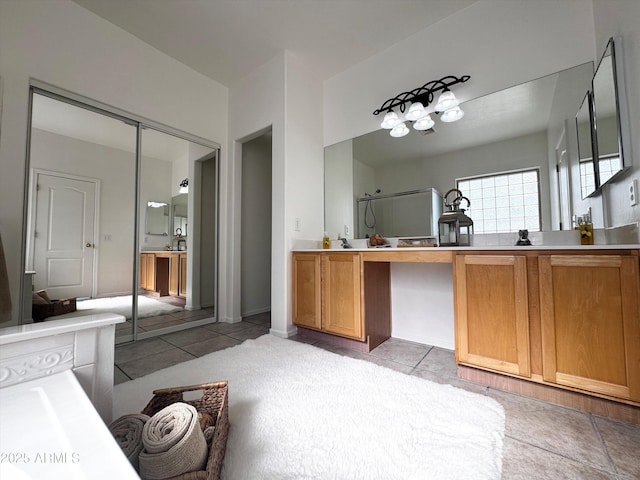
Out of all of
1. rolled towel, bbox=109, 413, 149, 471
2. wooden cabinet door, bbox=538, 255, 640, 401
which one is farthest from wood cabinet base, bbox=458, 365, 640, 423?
rolled towel, bbox=109, 413, 149, 471

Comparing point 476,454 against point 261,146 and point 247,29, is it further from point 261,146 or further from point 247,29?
point 261,146

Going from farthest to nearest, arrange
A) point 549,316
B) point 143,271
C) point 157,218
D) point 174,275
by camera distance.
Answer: point 174,275, point 157,218, point 143,271, point 549,316

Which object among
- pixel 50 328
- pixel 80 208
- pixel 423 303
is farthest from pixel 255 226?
pixel 50 328

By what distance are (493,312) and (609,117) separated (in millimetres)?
1316

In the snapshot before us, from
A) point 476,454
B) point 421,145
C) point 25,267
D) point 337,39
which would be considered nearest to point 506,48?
point 421,145

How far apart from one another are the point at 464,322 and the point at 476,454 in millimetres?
733

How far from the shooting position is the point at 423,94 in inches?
92.8

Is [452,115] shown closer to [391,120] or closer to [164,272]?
[391,120]

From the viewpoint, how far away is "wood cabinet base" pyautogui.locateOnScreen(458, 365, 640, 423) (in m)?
1.26

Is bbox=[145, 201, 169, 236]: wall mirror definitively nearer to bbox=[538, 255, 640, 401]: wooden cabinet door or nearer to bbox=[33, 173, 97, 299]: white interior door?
bbox=[33, 173, 97, 299]: white interior door

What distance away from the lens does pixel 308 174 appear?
2896mm

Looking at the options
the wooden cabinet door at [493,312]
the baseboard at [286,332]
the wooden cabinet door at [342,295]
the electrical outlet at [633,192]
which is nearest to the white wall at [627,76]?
the electrical outlet at [633,192]

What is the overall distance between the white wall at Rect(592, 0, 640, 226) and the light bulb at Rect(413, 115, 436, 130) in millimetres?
1061

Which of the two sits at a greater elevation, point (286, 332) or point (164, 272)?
point (164, 272)
